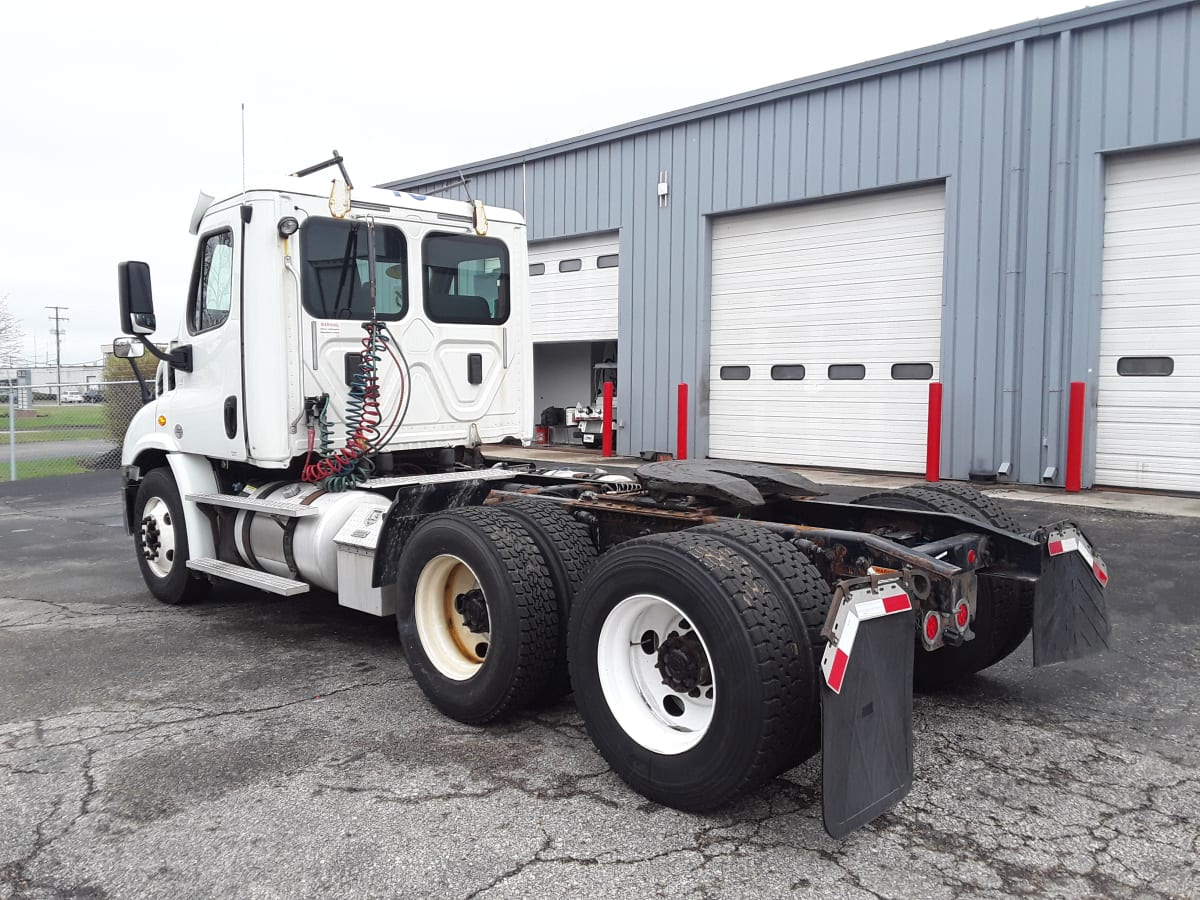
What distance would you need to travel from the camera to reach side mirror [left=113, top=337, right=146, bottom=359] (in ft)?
19.8

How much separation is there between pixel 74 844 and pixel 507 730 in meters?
1.67

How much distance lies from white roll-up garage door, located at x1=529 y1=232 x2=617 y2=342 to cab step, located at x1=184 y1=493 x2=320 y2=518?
34.6 feet

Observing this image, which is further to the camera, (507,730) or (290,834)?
(507,730)

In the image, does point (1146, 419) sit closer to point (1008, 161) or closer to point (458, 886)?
point (1008, 161)

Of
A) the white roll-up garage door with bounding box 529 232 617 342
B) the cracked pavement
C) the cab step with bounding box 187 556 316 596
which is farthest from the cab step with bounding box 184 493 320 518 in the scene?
the white roll-up garage door with bounding box 529 232 617 342

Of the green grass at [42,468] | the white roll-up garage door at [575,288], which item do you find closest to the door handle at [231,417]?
the white roll-up garage door at [575,288]

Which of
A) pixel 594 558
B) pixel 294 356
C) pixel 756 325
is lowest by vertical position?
pixel 594 558

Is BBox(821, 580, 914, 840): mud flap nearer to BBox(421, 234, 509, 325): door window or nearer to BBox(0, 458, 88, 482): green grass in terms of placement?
BBox(421, 234, 509, 325): door window

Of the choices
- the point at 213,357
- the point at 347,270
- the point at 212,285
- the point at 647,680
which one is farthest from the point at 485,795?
the point at 212,285

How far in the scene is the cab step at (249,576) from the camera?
5.38 meters

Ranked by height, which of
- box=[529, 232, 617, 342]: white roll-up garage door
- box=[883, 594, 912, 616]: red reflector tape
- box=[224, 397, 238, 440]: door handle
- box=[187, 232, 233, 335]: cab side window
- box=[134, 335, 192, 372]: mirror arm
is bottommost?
box=[883, 594, 912, 616]: red reflector tape

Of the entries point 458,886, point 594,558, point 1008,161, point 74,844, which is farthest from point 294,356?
point 1008,161

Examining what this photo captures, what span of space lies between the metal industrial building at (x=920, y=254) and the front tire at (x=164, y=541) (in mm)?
4612

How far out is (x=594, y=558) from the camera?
4.30 m
